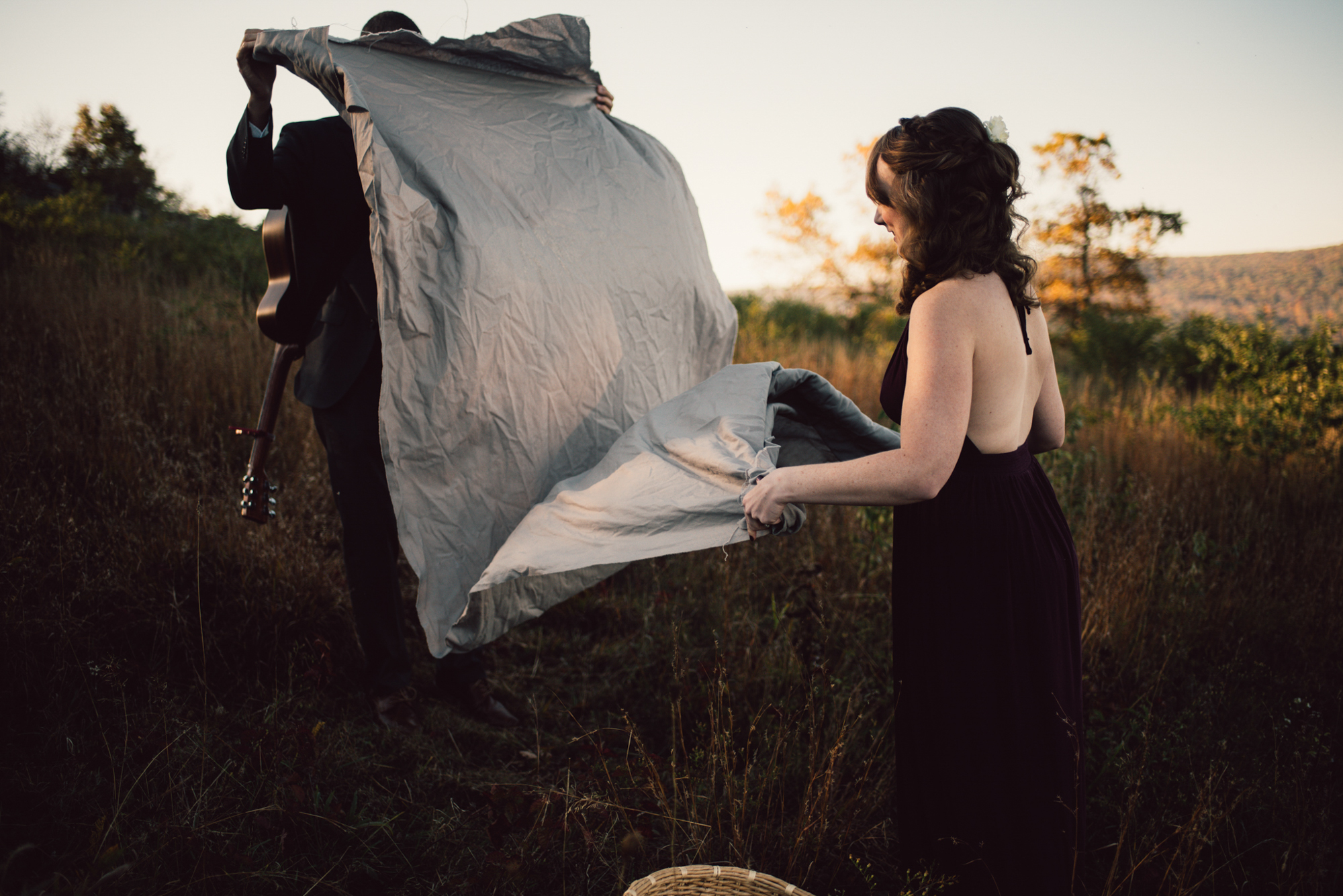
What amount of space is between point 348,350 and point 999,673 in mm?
2074

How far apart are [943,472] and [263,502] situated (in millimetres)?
2332

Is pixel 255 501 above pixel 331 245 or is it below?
below

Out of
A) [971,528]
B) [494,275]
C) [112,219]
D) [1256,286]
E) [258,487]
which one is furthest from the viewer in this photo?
[1256,286]

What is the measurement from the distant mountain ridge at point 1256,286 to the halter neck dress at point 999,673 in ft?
19.7

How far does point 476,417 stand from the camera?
1.85 meters

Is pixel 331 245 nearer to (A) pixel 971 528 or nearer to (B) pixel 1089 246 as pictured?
(A) pixel 971 528

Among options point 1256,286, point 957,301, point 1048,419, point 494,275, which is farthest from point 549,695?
point 1256,286

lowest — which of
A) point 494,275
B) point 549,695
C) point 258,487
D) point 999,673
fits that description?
point 549,695

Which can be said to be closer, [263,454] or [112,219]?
[263,454]

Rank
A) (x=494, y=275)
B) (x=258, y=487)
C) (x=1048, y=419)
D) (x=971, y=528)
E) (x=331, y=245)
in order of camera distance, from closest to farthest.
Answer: (x=971, y=528) < (x=1048, y=419) < (x=494, y=275) < (x=331, y=245) < (x=258, y=487)

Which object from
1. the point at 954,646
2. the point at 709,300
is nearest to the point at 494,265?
the point at 709,300

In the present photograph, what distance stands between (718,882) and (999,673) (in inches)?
30.4

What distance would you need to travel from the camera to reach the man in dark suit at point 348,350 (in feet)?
7.03

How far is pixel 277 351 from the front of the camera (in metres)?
2.52
